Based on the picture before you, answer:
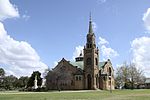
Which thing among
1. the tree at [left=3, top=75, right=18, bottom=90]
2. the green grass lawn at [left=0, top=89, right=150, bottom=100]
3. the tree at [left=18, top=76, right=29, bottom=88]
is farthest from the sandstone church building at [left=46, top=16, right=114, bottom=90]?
the tree at [left=18, top=76, right=29, bottom=88]

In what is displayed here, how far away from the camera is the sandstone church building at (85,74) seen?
110938mm

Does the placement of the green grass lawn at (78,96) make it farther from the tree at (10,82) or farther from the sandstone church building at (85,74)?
the tree at (10,82)

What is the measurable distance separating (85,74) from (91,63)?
14.6 ft

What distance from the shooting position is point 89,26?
4562 inches

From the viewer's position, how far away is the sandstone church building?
111 metres

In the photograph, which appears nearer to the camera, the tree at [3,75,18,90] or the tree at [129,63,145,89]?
the tree at [129,63,145,89]

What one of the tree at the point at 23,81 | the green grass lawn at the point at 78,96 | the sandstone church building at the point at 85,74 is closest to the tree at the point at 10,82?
the tree at the point at 23,81

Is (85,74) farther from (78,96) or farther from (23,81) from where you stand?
(23,81)

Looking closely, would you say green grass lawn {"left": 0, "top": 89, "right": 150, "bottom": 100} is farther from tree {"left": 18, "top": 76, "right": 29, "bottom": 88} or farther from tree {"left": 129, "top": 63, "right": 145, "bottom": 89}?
tree {"left": 18, "top": 76, "right": 29, "bottom": 88}

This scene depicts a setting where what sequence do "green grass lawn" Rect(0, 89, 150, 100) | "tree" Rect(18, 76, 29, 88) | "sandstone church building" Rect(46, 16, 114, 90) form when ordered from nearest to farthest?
"green grass lawn" Rect(0, 89, 150, 100)
"sandstone church building" Rect(46, 16, 114, 90)
"tree" Rect(18, 76, 29, 88)

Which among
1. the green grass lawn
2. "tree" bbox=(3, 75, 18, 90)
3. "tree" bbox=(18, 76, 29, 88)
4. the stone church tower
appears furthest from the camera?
"tree" bbox=(18, 76, 29, 88)

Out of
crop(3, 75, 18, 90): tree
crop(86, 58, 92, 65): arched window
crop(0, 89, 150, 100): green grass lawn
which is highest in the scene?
crop(86, 58, 92, 65): arched window

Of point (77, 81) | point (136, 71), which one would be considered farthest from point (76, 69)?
point (136, 71)

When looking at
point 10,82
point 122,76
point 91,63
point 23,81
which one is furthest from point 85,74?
point 23,81
